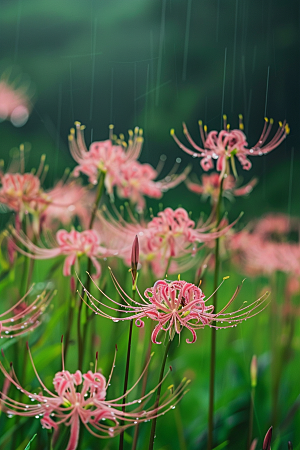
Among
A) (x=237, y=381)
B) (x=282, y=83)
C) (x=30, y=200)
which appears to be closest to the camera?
(x=30, y=200)

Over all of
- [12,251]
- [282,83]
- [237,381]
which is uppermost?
[282,83]

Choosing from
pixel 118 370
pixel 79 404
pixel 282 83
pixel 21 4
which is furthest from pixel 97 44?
pixel 79 404

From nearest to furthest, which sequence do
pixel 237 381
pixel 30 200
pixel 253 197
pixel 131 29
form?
pixel 30 200, pixel 237 381, pixel 131 29, pixel 253 197

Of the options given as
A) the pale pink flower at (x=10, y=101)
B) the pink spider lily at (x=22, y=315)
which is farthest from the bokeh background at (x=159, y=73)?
the pink spider lily at (x=22, y=315)

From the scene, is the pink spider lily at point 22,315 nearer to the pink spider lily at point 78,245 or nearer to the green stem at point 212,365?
the pink spider lily at point 78,245

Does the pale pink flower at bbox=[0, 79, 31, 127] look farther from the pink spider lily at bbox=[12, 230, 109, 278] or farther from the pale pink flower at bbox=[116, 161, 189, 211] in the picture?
the pink spider lily at bbox=[12, 230, 109, 278]

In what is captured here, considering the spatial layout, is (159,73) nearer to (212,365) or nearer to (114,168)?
(114,168)

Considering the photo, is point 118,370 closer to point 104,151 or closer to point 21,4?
point 104,151

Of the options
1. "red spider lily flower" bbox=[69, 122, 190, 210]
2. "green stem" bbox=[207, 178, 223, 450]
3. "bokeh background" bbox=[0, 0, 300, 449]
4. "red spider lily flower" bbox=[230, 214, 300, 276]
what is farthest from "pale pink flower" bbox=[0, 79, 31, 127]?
"green stem" bbox=[207, 178, 223, 450]
